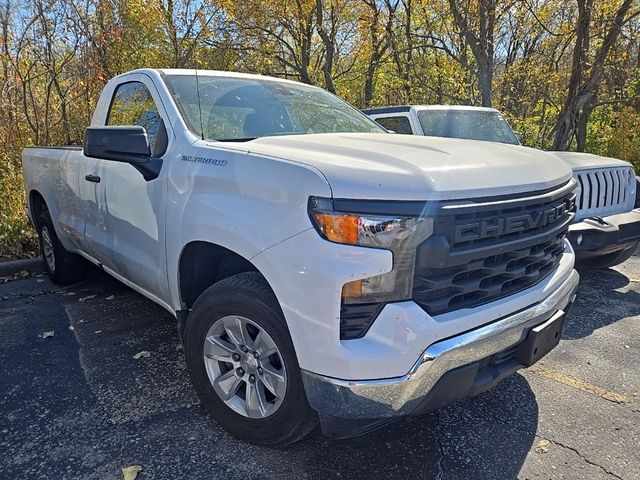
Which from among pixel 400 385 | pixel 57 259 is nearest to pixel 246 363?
pixel 400 385

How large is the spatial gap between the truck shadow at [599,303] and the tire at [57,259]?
14.7ft

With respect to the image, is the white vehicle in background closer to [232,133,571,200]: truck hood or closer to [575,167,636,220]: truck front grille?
[575,167,636,220]: truck front grille

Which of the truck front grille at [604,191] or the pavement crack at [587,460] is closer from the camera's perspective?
the pavement crack at [587,460]

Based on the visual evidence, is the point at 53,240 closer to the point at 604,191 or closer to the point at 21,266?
the point at 21,266

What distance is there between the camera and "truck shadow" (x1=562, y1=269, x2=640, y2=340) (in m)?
3.89

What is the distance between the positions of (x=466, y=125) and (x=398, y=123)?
3.16ft

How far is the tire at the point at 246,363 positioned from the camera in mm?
2082

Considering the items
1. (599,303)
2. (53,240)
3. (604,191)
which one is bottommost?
(599,303)

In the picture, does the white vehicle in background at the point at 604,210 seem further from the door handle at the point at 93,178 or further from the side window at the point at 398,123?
the door handle at the point at 93,178

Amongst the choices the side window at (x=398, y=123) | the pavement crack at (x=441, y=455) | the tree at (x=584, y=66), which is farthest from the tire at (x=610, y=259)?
the tree at (x=584, y=66)

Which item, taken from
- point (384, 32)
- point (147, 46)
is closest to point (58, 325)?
point (147, 46)

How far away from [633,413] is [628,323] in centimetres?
145

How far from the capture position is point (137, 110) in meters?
3.32

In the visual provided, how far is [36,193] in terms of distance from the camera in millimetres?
5074
